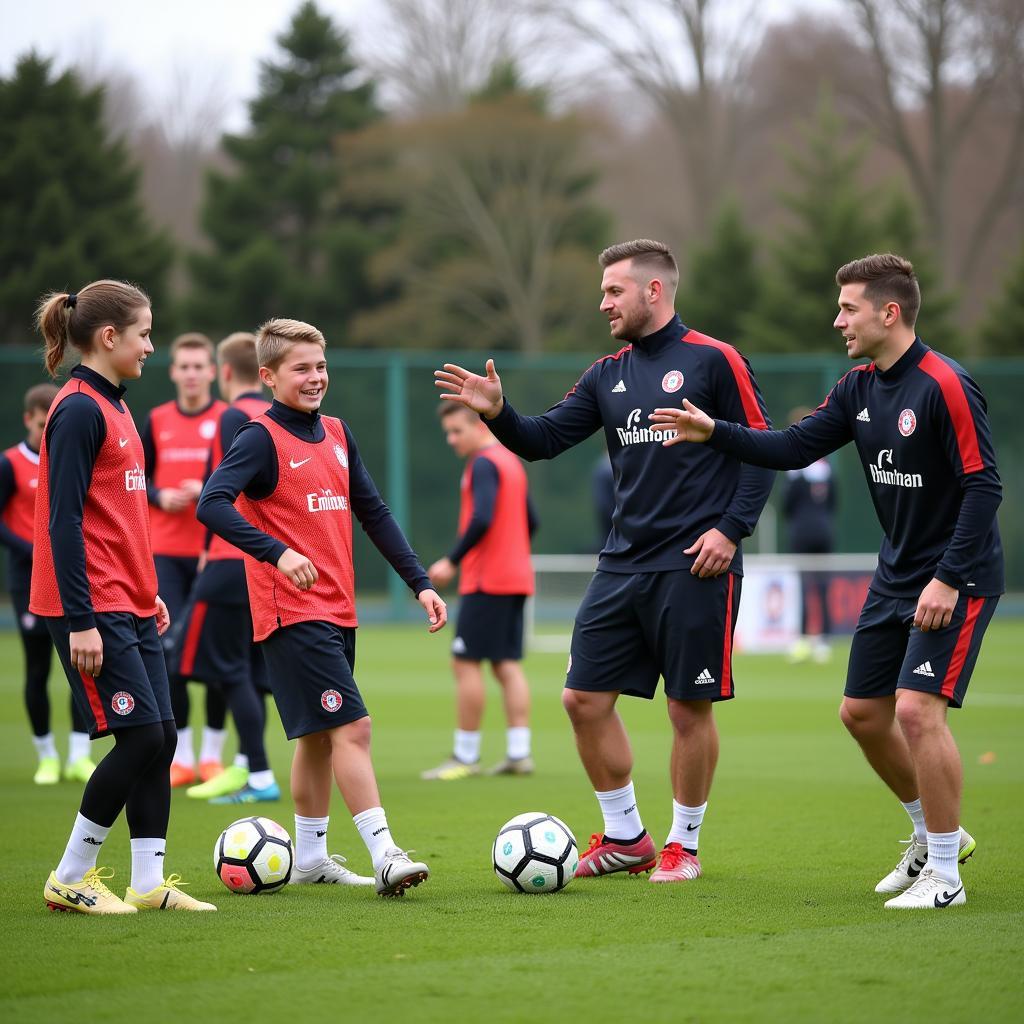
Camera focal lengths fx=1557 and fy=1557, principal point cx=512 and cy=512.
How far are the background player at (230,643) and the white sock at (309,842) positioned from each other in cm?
249

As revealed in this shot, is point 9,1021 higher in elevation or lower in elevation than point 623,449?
lower

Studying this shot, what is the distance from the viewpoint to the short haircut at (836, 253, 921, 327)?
18.9 feet

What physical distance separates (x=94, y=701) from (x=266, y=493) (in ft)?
3.39

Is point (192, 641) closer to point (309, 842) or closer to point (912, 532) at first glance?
point (309, 842)

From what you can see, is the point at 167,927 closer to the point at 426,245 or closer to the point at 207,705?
the point at 207,705

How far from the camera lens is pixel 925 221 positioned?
124 ft

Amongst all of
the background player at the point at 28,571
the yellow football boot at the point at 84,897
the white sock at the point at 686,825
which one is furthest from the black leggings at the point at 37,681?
the white sock at the point at 686,825

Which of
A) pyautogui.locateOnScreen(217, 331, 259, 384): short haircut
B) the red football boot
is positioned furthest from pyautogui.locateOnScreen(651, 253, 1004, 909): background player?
pyautogui.locateOnScreen(217, 331, 259, 384): short haircut

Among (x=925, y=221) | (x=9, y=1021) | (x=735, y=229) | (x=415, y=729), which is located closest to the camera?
(x=9, y=1021)

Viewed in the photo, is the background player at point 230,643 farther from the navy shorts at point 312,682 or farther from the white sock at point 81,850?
the white sock at point 81,850

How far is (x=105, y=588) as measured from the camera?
5395 mm

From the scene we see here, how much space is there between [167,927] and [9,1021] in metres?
1.13

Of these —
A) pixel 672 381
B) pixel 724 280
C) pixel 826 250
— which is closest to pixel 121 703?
pixel 672 381

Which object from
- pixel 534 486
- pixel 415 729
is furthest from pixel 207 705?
pixel 534 486
